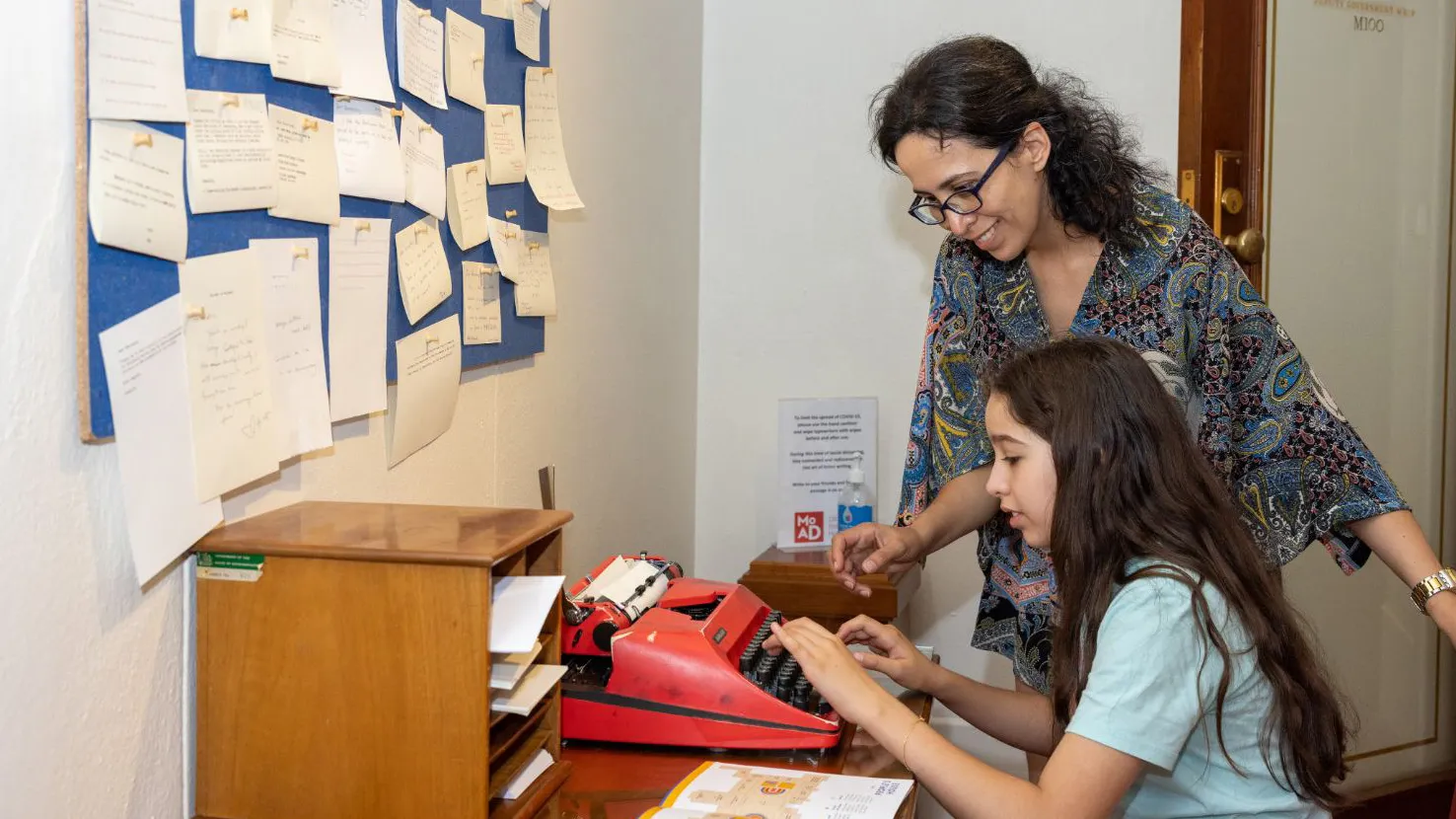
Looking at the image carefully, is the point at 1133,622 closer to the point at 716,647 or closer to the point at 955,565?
the point at 716,647

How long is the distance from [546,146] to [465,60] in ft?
0.99

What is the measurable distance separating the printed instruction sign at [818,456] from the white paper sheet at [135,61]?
197 cm

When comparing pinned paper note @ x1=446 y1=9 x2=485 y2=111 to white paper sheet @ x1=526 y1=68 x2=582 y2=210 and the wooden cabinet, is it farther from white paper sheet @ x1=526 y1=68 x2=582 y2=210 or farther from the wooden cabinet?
the wooden cabinet

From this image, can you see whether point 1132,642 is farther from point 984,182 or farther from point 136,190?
point 136,190

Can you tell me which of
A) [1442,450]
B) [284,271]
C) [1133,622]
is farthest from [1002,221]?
[1442,450]

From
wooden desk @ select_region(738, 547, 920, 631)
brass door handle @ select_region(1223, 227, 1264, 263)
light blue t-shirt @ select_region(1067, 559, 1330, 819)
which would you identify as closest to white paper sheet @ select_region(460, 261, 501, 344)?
light blue t-shirt @ select_region(1067, 559, 1330, 819)

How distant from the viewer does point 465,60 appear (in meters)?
1.56

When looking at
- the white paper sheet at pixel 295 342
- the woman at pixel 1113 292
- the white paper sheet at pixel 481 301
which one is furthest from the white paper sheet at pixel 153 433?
the woman at pixel 1113 292

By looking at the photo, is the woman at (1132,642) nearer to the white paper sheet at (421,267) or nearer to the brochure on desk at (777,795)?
the brochure on desk at (777,795)

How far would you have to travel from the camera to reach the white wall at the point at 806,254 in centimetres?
285

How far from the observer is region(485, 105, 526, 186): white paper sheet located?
5.43 feet

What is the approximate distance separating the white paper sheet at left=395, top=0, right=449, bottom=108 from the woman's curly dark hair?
0.59 metres

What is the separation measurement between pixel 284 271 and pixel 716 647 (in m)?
0.60

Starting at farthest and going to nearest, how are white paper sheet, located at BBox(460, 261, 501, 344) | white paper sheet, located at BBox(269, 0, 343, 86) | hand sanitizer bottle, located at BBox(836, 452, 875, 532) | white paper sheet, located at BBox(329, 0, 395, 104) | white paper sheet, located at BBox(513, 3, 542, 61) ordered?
hand sanitizer bottle, located at BBox(836, 452, 875, 532)
white paper sheet, located at BBox(513, 3, 542, 61)
white paper sheet, located at BBox(460, 261, 501, 344)
white paper sheet, located at BBox(329, 0, 395, 104)
white paper sheet, located at BBox(269, 0, 343, 86)
